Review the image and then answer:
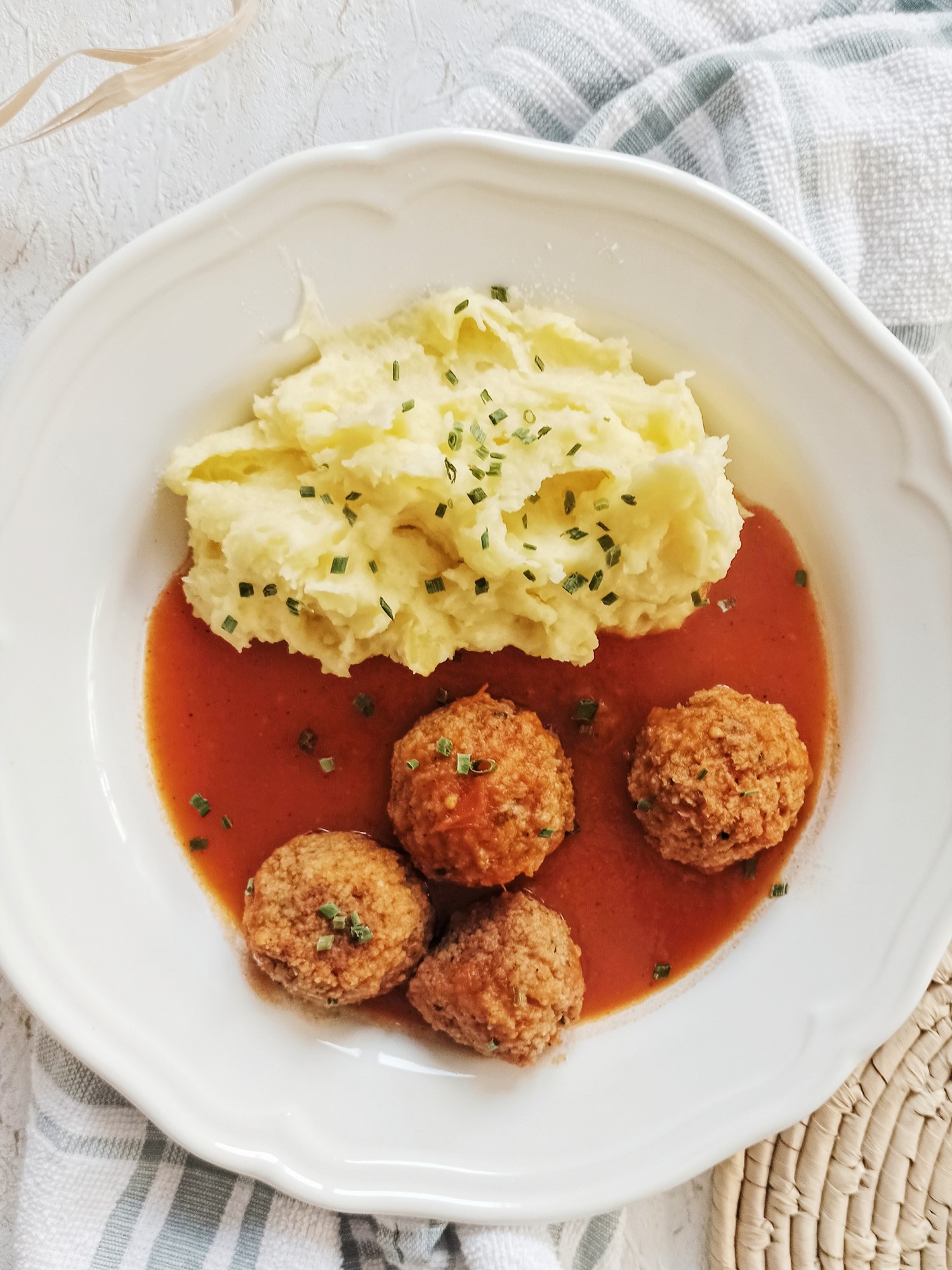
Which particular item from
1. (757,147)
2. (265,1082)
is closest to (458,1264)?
(265,1082)

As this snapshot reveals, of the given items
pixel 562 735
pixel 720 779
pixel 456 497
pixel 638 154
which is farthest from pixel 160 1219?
pixel 638 154

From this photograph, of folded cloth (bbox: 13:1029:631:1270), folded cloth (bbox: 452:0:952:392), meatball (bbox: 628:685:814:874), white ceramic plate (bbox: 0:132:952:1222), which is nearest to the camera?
white ceramic plate (bbox: 0:132:952:1222)

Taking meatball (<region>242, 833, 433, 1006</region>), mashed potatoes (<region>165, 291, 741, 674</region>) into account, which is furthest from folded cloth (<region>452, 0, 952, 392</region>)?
meatball (<region>242, 833, 433, 1006</region>)

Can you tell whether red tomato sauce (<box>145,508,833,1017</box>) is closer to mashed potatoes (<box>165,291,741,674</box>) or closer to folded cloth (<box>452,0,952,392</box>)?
mashed potatoes (<box>165,291,741,674</box>)

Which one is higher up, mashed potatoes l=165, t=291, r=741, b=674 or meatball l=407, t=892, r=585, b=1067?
mashed potatoes l=165, t=291, r=741, b=674

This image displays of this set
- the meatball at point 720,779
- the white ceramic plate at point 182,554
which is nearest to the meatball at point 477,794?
the meatball at point 720,779

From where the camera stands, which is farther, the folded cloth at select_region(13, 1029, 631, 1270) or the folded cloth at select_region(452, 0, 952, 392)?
the folded cloth at select_region(452, 0, 952, 392)
